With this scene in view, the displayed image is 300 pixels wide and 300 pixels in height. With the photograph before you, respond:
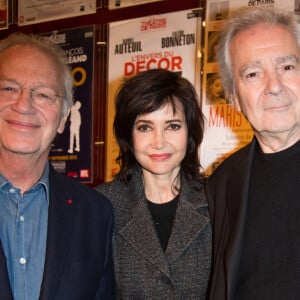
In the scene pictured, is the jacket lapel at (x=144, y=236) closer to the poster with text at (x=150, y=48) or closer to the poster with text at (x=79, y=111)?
the poster with text at (x=150, y=48)

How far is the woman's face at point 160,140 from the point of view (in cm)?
225

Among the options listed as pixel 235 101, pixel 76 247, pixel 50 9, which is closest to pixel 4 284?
pixel 76 247

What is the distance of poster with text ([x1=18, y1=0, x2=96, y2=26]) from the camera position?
12.9 ft

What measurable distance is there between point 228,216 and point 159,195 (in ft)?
1.52

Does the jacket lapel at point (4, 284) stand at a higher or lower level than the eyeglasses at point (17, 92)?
lower

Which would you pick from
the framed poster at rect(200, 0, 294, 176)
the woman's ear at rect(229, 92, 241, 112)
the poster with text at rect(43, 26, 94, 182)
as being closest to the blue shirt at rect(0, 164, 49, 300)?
the woman's ear at rect(229, 92, 241, 112)

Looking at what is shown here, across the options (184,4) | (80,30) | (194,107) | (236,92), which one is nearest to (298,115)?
(236,92)

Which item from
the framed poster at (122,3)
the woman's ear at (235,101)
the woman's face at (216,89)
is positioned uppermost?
the framed poster at (122,3)

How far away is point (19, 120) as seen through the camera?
75.6 inches

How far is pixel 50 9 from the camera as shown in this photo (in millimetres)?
4117

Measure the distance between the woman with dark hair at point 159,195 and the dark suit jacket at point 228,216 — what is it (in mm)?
114

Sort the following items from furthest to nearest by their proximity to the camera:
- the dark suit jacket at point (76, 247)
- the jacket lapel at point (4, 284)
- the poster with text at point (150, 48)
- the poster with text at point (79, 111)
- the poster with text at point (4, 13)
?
the poster with text at point (4, 13), the poster with text at point (79, 111), the poster with text at point (150, 48), the dark suit jacket at point (76, 247), the jacket lapel at point (4, 284)

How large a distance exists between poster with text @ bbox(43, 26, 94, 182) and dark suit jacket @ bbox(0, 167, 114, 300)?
1.74 m

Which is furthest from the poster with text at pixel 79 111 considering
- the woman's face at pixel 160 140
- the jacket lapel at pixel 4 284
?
the jacket lapel at pixel 4 284
